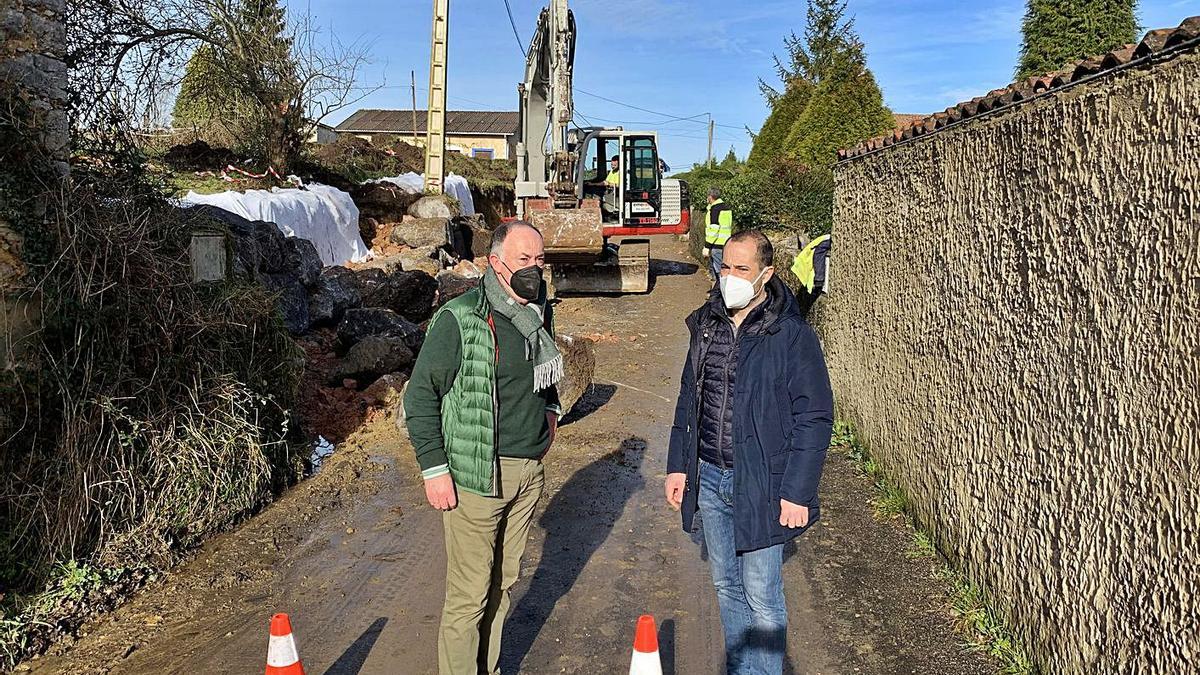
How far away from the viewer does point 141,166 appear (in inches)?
233

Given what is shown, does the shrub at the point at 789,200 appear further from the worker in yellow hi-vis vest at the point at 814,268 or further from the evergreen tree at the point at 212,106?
the evergreen tree at the point at 212,106

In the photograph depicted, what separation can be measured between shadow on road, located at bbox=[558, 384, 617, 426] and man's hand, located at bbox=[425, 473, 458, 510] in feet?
15.3

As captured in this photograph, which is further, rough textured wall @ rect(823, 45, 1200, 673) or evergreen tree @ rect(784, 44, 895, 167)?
evergreen tree @ rect(784, 44, 895, 167)

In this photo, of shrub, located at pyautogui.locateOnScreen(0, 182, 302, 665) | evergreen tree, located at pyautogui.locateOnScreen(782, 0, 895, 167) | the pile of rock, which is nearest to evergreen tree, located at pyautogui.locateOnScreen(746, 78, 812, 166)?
A: evergreen tree, located at pyautogui.locateOnScreen(782, 0, 895, 167)

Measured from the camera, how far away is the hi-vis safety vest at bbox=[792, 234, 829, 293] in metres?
8.81

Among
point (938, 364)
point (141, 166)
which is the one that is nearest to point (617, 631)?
point (938, 364)

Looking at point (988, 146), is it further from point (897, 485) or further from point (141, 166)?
point (141, 166)

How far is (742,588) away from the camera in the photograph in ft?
11.4

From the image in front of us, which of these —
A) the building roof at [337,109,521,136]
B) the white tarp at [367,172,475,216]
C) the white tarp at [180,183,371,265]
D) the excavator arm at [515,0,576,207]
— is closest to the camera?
the white tarp at [180,183,371,265]

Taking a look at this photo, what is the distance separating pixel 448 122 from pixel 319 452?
61.1m

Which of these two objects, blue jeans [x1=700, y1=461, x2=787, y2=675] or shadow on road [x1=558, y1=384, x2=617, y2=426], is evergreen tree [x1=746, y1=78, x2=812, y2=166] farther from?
blue jeans [x1=700, y1=461, x2=787, y2=675]

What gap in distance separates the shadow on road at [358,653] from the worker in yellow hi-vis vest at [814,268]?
18.3 feet

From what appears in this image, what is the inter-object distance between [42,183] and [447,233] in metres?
12.6

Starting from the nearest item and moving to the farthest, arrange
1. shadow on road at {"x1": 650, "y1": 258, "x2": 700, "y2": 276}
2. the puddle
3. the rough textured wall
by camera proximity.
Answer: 1. the rough textured wall
2. the puddle
3. shadow on road at {"x1": 650, "y1": 258, "x2": 700, "y2": 276}
